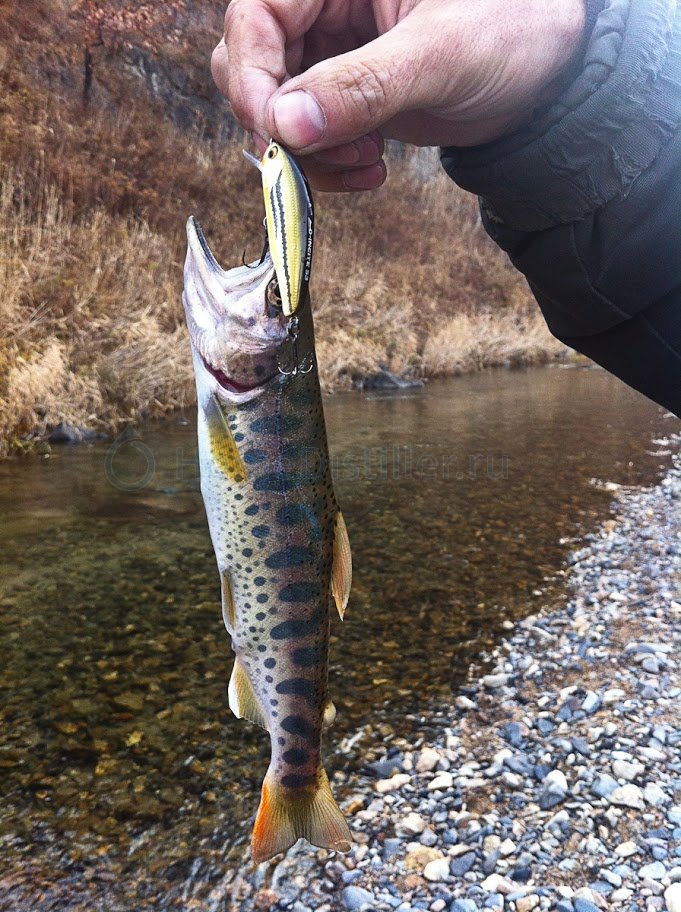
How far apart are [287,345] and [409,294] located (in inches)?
773

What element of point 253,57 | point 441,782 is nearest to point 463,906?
point 441,782

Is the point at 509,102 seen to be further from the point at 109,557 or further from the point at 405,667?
the point at 109,557

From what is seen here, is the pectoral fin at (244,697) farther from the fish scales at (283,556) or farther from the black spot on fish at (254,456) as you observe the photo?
the black spot on fish at (254,456)

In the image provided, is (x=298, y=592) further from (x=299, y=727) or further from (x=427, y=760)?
(x=427, y=760)

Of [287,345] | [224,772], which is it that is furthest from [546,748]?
[287,345]

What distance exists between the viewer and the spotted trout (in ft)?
6.54

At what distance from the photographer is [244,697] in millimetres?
2234

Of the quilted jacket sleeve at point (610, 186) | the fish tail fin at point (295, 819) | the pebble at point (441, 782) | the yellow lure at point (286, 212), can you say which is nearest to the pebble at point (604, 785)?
the pebble at point (441, 782)

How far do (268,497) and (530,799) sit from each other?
101 inches

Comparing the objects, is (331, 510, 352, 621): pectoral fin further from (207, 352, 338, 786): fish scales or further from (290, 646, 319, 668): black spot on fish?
(290, 646, 319, 668): black spot on fish

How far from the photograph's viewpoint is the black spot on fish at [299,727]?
87.4 inches

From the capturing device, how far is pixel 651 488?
369 inches

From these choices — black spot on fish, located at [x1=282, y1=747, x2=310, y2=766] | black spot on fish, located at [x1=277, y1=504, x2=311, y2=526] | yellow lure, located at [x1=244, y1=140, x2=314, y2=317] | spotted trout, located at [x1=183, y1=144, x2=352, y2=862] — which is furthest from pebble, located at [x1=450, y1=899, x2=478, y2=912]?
yellow lure, located at [x1=244, y1=140, x2=314, y2=317]

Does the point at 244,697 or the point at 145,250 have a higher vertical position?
the point at 145,250
